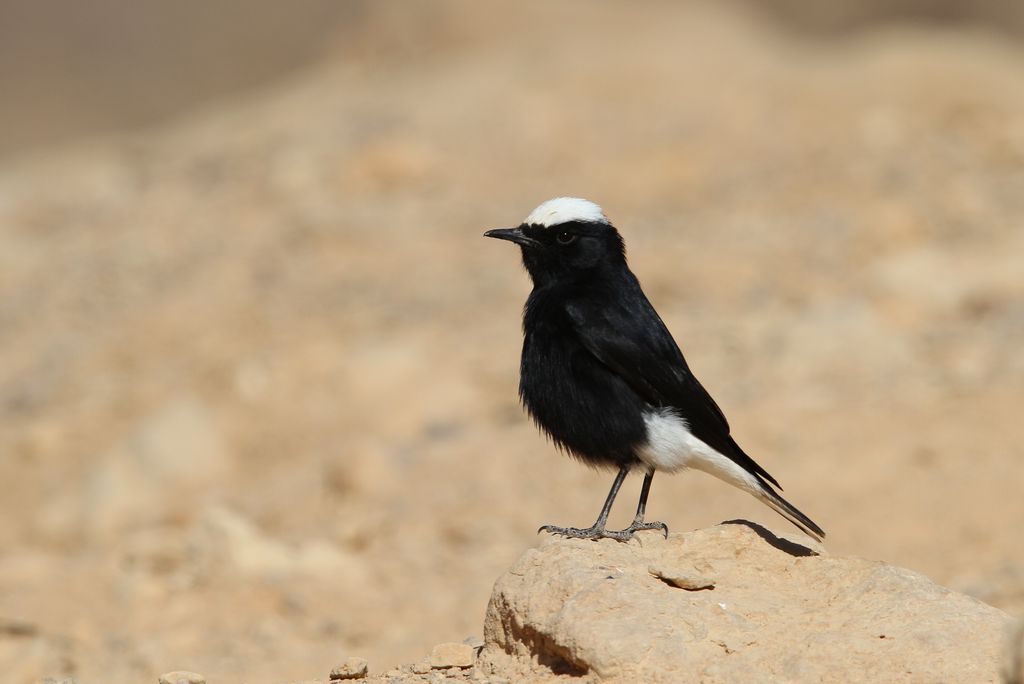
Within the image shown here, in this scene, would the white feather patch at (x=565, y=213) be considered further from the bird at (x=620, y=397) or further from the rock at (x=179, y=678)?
the rock at (x=179, y=678)

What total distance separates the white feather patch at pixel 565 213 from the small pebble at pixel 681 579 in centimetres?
199

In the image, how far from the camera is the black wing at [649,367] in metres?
6.23

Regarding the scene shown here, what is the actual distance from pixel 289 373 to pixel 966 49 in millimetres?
13973

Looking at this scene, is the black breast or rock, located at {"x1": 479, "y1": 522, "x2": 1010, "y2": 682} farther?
the black breast

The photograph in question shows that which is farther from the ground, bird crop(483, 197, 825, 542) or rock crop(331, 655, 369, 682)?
bird crop(483, 197, 825, 542)

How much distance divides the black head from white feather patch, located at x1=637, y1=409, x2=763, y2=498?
2.92 feet

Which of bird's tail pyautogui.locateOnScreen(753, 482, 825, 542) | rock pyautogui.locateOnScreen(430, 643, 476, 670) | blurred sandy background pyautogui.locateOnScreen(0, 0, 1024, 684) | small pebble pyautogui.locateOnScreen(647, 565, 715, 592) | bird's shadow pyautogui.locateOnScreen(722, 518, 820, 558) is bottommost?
rock pyautogui.locateOnScreen(430, 643, 476, 670)

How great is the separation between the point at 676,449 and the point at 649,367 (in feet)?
1.27

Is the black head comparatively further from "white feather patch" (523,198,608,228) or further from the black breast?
the black breast

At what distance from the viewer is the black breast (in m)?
6.22

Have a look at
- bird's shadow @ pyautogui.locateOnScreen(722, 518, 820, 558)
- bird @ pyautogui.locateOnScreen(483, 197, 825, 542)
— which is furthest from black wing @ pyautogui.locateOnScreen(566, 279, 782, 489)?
bird's shadow @ pyautogui.locateOnScreen(722, 518, 820, 558)

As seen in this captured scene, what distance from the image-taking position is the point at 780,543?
586 centimetres

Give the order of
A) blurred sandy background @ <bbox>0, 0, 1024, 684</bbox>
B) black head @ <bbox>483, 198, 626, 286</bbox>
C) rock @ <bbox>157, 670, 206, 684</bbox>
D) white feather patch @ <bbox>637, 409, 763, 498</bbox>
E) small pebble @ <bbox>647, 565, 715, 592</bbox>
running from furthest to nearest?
1. blurred sandy background @ <bbox>0, 0, 1024, 684</bbox>
2. black head @ <bbox>483, 198, 626, 286</bbox>
3. white feather patch @ <bbox>637, 409, 763, 498</bbox>
4. rock @ <bbox>157, 670, 206, 684</bbox>
5. small pebble @ <bbox>647, 565, 715, 592</bbox>

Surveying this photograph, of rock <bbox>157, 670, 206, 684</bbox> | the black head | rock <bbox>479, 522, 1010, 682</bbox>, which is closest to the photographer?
rock <bbox>479, 522, 1010, 682</bbox>
